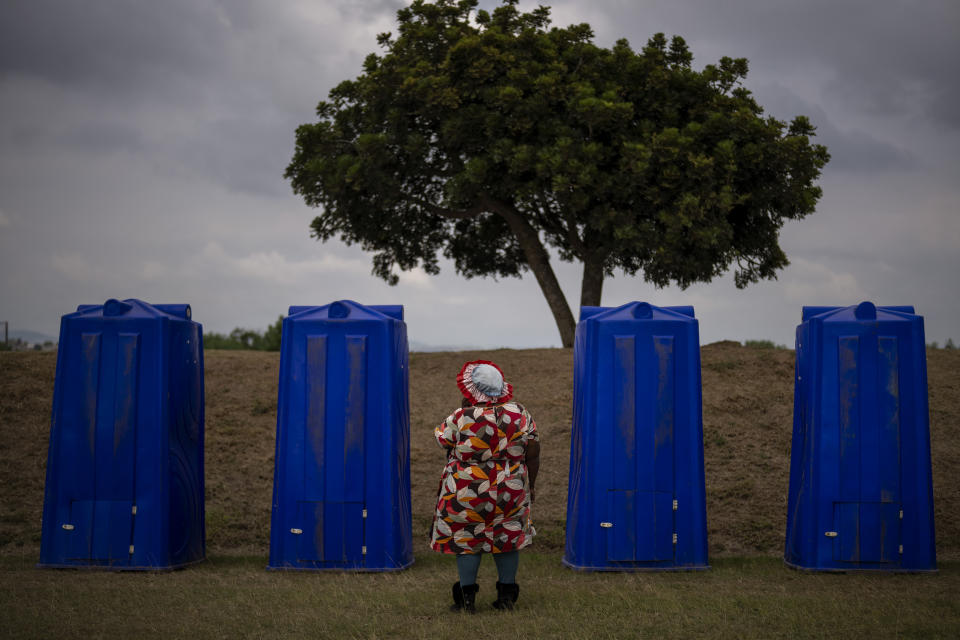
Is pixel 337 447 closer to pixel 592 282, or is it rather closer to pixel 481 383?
pixel 481 383

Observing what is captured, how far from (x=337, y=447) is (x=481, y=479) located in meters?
1.60

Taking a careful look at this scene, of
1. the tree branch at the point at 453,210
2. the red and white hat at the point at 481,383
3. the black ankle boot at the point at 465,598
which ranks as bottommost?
the black ankle boot at the point at 465,598

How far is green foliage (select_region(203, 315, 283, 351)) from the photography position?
2331 centimetres

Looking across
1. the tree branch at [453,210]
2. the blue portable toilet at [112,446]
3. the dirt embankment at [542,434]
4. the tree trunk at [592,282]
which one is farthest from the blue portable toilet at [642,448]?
the tree branch at [453,210]

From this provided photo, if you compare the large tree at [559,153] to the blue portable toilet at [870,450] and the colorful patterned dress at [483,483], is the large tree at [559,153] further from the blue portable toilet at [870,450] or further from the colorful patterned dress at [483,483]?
the colorful patterned dress at [483,483]

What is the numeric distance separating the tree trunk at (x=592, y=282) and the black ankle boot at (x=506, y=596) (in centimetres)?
1165

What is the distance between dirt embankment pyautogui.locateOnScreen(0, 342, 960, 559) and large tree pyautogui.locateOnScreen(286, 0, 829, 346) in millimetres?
2399

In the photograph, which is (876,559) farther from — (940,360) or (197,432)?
(940,360)

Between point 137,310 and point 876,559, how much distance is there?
5.85m

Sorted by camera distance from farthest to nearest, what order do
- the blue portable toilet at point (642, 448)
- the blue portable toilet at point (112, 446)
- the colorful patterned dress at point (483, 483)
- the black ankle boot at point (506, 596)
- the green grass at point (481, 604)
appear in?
the blue portable toilet at point (112, 446) → the blue portable toilet at point (642, 448) → the black ankle boot at point (506, 596) → the colorful patterned dress at point (483, 483) → the green grass at point (481, 604)

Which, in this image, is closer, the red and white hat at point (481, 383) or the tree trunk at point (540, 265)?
the red and white hat at point (481, 383)

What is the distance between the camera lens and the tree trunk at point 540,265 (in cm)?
1691

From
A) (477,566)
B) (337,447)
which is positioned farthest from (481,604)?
(337,447)

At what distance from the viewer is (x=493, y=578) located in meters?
6.47
